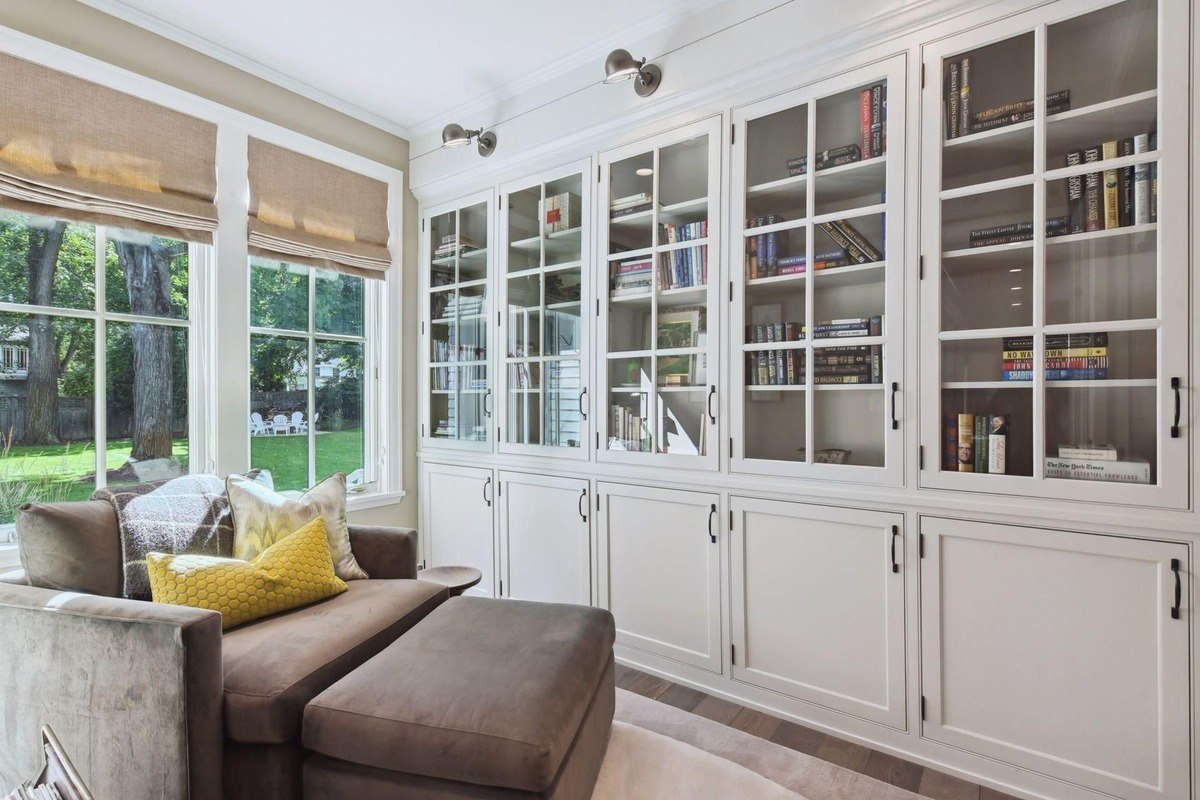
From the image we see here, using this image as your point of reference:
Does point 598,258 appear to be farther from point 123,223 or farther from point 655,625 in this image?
point 123,223

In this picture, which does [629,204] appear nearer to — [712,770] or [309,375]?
[309,375]

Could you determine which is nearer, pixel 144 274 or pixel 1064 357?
pixel 1064 357

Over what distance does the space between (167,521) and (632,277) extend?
202cm

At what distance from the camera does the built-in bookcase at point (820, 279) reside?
6.60 ft

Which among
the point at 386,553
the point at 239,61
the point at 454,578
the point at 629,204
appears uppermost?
the point at 239,61

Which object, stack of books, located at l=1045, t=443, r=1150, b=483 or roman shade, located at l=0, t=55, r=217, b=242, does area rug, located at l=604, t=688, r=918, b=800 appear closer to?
stack of books, located at l=1045, t=443, r=1150, b=483

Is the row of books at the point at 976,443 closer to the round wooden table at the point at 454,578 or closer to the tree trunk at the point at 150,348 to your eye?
the round wooden table at the point at 454,578

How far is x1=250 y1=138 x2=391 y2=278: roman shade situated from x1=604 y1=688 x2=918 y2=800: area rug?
2685 mm

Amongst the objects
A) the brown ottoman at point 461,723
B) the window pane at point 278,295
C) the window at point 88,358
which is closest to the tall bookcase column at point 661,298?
the brown ottoman at point 461,723

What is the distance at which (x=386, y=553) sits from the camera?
2406mm

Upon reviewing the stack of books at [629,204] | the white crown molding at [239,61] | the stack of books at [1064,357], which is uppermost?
the white crown molding at [239,61]

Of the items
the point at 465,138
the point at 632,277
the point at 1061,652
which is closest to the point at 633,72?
the point at 632,277

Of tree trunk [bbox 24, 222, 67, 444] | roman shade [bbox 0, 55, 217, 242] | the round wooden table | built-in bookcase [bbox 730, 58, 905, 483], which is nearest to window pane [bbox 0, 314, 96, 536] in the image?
tree trunk [bbox 24, 222, 67, 444]

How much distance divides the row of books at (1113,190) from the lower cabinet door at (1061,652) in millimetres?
914
